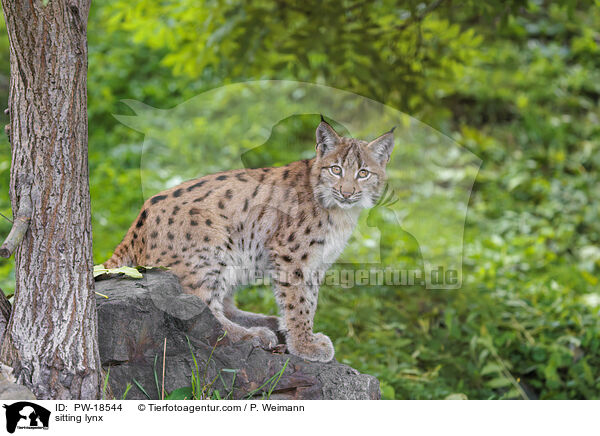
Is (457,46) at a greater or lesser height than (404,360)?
greater

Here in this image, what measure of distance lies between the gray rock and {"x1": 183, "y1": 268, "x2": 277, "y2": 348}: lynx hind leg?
4.1 inches

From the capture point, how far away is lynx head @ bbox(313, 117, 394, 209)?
376 centimetres

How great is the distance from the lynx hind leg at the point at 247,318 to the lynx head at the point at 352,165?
1.11 m

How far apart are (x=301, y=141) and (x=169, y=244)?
1417mm

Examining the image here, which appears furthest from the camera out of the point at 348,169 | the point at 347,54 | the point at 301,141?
the point at 347,54

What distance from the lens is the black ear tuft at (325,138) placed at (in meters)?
3.75

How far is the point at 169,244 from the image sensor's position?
4.02 m

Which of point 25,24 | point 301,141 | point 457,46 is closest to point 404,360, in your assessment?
point 301,141

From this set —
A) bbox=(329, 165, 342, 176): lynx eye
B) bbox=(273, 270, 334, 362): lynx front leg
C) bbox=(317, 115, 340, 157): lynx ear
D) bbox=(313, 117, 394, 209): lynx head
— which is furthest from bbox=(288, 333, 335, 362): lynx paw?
bbox=(317, 115, 340, 157): lynx ear

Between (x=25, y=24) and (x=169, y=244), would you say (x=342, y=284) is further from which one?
(x=25, y=24)

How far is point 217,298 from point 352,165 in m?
1.20

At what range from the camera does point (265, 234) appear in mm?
4141
